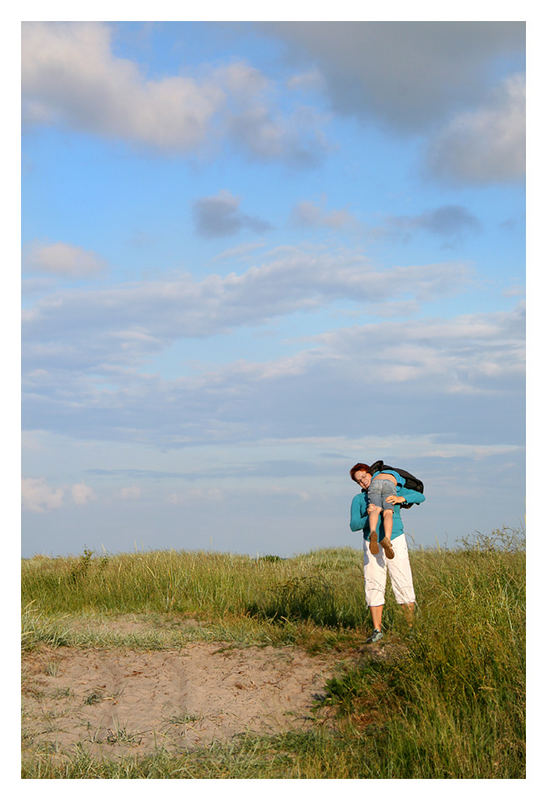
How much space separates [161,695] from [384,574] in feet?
9.47

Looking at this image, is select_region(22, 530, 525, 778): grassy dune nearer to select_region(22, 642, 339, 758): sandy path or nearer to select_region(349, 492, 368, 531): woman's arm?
select_region(22, 642, 339, 758): sandy path

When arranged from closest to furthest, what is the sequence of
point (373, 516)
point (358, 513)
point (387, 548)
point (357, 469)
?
1. point (387, 548)
2. point (373, 516)
3. point (358, 513)
4. point (357, 469)

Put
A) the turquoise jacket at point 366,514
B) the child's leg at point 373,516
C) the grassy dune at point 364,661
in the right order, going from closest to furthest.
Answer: the grassy dune at point 364,661, the child's leg at point 373,516, the turquoise jacket at point 366,514

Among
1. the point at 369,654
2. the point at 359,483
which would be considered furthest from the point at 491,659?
the point at 359,483

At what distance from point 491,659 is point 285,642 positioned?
3.37 metres

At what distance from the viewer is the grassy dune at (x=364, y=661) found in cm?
521

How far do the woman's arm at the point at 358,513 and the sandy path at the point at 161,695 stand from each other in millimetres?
1568

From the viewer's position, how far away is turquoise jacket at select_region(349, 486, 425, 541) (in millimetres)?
8383

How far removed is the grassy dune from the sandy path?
1.13 ft

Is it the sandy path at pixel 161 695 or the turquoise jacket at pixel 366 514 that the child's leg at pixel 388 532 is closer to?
the turquoise jacket at pixel 366 514

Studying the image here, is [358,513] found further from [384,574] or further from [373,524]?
[384,574]

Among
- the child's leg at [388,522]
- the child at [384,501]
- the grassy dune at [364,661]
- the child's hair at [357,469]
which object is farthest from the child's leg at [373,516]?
the grassy dune at [364,661]

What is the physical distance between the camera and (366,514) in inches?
335

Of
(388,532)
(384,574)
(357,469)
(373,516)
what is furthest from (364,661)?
(357,469)
